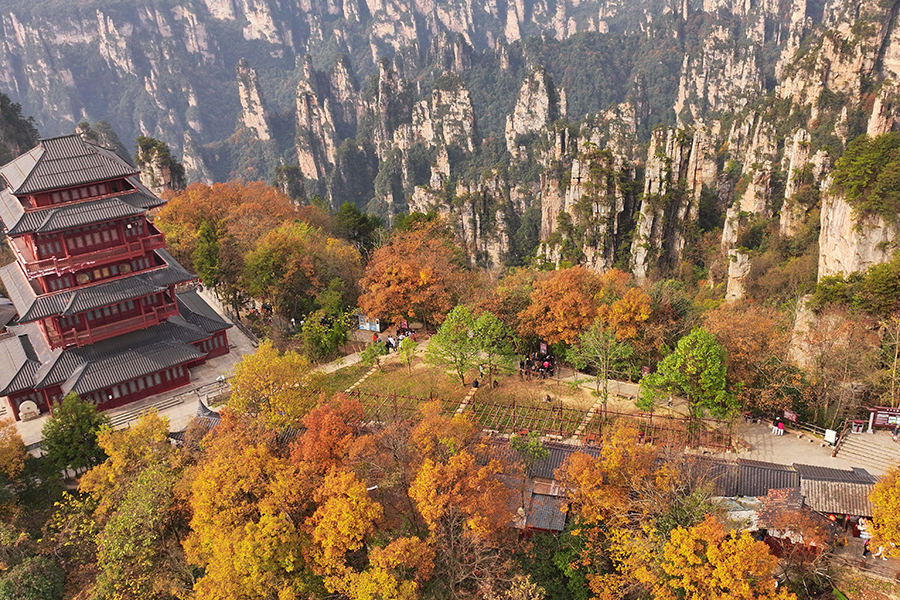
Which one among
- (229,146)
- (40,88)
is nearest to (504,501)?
(229,146)

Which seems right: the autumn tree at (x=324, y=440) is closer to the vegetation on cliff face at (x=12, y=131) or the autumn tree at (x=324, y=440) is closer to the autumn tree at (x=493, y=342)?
the autumn tree at (x=493, y=342)

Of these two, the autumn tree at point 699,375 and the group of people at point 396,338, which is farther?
the group of people at point 396,338

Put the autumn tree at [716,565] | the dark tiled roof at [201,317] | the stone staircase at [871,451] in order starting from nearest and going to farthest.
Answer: the autumn tree at [716,565], the stone staircase at [871,451], the dark tiled roof at [201,317]

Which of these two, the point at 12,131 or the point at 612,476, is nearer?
the point at 612,476

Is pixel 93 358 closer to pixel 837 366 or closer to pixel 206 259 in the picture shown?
pixel 206 259

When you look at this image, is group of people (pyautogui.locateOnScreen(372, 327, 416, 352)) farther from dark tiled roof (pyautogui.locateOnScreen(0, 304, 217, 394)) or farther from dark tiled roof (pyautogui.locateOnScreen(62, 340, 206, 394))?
dark tiled roof (pyautogui.locateOnScreen(62, 340, 206, 394))

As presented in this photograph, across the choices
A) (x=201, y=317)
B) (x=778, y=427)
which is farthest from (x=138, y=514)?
(x=778, y=427)

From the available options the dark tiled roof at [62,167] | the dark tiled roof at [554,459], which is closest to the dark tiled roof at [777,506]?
the dark tiled roof at [554,459]

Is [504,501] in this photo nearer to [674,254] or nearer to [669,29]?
[674,254]
